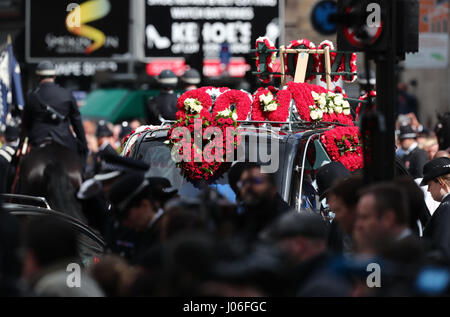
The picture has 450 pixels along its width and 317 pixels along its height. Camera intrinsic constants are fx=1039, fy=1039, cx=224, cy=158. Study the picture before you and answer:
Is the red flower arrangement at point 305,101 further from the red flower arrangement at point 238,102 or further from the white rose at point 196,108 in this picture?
the white rose at point 196,108

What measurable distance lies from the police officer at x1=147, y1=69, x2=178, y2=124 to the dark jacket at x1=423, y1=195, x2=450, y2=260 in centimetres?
542

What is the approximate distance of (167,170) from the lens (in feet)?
30.6

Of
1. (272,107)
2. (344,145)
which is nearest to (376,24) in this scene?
(344,145)

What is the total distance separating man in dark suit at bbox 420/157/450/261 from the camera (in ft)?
25.6

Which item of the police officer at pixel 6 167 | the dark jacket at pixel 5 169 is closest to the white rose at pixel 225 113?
the police officer at pixel 6 167

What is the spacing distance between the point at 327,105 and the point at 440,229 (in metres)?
2.59

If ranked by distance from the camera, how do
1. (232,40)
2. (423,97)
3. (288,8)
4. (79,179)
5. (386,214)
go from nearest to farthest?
(386,214), (79,179), (232,40), (288,8), (423,97)

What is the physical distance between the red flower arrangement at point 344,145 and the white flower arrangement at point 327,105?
0.44m

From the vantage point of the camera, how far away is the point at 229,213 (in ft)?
16.7

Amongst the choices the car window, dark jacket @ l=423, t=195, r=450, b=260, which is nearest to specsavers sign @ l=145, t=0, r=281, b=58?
dark jacket @ l=423, t=195, r=450, b=260
